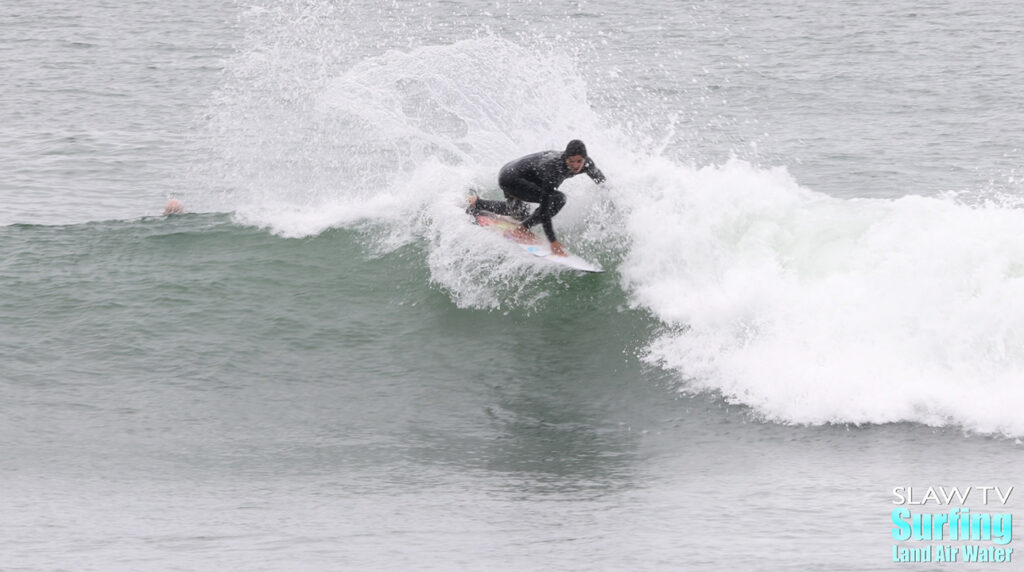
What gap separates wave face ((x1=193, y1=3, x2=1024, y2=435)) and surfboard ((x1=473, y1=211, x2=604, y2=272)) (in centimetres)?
19

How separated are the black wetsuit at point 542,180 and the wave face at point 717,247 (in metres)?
0.65

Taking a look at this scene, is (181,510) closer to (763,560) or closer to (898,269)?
(763,560)

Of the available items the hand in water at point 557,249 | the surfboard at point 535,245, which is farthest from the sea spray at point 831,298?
the hand in water at point 557,249

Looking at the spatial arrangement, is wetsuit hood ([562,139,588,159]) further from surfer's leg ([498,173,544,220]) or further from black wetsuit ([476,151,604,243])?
surfer's leg ([498,173,544,220])

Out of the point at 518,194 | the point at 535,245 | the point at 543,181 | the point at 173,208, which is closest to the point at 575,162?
the point at 543,181

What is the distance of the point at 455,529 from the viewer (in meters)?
7.96

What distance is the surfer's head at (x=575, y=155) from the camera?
11.2 m

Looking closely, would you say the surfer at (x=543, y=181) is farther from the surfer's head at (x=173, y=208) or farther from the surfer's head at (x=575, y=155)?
the surfer's head at (x=173, y=208)

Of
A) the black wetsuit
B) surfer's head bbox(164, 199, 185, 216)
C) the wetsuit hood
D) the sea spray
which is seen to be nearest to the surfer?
the black wetsuit

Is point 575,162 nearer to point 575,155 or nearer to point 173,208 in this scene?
point 575,155

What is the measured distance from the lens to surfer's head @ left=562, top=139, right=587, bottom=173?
11.2 m

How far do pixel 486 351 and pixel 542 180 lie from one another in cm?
178

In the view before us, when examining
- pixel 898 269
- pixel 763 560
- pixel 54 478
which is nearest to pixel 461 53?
pixel 898 269

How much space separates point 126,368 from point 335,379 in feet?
6.86
